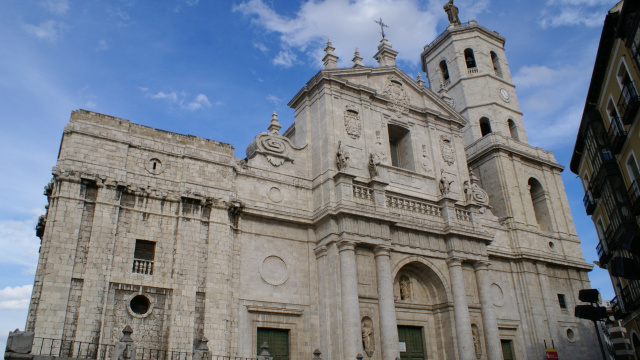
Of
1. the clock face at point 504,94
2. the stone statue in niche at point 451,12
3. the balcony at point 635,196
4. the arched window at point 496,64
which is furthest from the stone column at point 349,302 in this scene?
the stone statue in niche at point 451,12

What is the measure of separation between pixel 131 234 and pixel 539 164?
23116mm

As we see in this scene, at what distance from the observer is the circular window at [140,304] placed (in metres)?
16.2

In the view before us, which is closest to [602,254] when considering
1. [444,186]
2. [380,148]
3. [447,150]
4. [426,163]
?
[444,186]

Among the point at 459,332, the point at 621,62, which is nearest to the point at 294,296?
the point at 459,332

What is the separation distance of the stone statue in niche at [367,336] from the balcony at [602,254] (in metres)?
11.8

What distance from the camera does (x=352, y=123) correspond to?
76.4ft

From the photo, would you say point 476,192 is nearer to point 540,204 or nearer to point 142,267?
point 540,204

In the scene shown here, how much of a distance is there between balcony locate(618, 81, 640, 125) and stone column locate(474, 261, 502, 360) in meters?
8.64

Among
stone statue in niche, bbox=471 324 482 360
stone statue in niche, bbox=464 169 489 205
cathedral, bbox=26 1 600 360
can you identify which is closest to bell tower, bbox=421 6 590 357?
cathedral, bbox=26 1 600 360

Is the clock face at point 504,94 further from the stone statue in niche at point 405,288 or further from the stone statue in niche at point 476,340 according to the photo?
the stone statue in niche at point 476,340

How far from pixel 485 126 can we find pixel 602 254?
10871 mm

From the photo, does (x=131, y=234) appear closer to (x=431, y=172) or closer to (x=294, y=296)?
(x=294, y=296)

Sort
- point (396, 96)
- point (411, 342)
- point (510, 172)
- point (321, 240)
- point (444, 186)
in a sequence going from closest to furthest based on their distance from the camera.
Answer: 1. point (321, 240)
2. point (411, 342)
3. point (444, 186)
4. point (396, 96)
5. point (510, 172)

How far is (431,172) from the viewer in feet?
82.1
